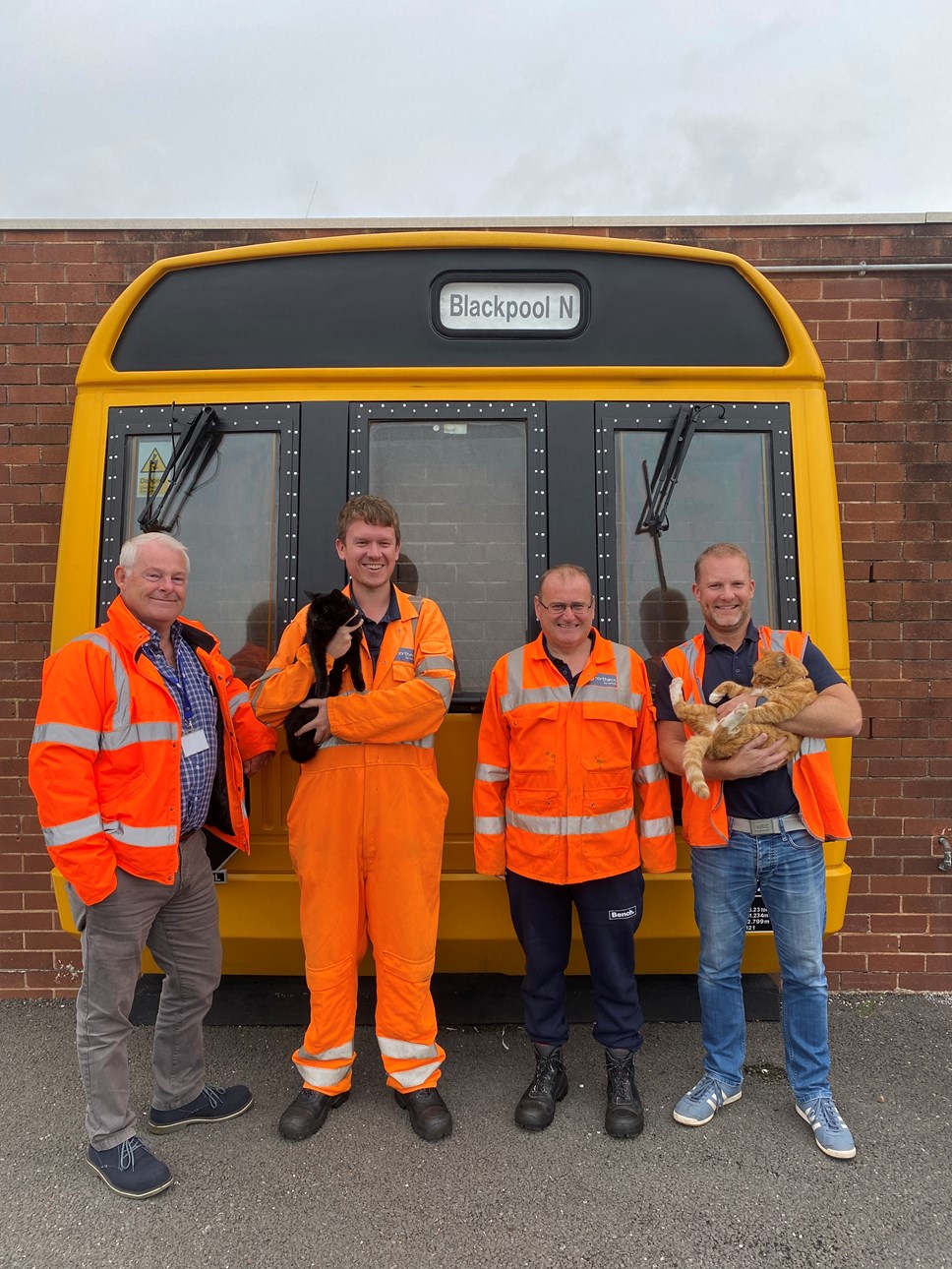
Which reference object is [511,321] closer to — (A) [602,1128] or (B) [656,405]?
(B) [656,405]

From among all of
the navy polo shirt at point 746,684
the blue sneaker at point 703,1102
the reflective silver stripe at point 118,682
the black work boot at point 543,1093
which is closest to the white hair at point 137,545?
the reflective silver stripe at point 118,682

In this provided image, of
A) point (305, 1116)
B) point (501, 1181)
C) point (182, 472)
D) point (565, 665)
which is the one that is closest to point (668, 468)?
A: point (565, 665)

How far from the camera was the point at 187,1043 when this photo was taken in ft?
9.12

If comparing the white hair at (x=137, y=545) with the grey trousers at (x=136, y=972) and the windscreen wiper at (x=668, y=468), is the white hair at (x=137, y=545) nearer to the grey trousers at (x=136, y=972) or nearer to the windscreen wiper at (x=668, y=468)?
the grey trousers at (x=136, y=972)

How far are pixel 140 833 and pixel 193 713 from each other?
0.42 meters

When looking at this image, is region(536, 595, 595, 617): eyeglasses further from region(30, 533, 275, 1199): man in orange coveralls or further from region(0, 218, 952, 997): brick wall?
region(0, 218, 952, 997): brick wall

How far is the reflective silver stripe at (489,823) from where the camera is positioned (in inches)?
104

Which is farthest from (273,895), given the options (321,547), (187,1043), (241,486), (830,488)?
(830,488)

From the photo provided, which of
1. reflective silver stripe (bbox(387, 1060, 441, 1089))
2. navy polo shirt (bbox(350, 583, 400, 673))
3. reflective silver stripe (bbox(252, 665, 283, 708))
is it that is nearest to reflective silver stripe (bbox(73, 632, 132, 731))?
reflective silver stripe (bbox(252, 665, 283, 708))

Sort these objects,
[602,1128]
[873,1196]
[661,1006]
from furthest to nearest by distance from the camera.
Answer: [661,1006]
[602,1128]
[873,1196]

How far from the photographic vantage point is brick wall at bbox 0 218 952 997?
12.8ft

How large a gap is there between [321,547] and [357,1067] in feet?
6.94

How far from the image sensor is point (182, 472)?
2811 mm

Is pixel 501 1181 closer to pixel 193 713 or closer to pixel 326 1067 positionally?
pixel 326 1067
